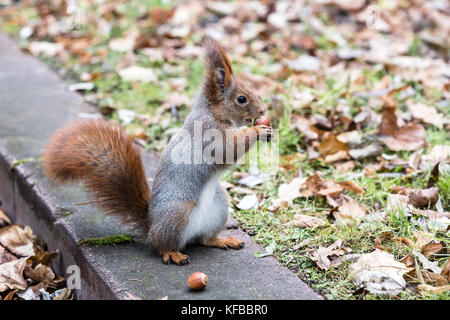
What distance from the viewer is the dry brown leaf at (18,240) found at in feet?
7.43

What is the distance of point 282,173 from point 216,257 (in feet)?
2.46

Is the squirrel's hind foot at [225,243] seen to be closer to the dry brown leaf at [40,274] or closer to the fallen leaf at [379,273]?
the fallen leaf at [379,273]

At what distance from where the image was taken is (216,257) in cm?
193

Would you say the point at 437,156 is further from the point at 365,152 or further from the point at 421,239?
the point at 421,239

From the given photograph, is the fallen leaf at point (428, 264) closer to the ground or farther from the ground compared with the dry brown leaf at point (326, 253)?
farther from the ground

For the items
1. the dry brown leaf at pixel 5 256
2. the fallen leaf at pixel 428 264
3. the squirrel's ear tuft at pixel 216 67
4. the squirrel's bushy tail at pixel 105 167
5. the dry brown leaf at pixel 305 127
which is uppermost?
the squirrel's ear tuft at pixel 216 67

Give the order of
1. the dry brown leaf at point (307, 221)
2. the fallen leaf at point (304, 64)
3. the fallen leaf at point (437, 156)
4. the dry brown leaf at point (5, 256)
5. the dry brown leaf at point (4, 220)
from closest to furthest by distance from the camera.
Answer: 1. the dry brown leaf at point (307, 221)
2. the dry brown leaf at point (5, 256)
3. the fallen leaf at point (437, 156)
4. the dry brown leaf at point (4, 220)
5. the fallen leaf at point (304, 64)

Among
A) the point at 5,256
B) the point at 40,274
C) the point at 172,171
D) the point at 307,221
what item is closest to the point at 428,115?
the point at 307,221

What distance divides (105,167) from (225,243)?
497 millimetres

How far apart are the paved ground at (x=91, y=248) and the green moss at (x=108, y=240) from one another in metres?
0.02

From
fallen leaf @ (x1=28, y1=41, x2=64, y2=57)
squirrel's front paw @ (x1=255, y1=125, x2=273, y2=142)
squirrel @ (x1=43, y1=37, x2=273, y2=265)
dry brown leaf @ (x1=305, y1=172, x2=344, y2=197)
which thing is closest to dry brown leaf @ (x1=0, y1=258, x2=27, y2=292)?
squirrel @ (x1=43, y1=37, x2=273, y2=265)

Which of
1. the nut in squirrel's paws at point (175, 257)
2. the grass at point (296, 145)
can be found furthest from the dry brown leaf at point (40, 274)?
the nut in squirrel's paws at point (175, 257)

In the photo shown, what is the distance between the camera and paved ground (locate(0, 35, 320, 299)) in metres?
1.71
